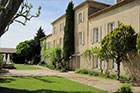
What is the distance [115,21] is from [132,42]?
11.4 feet

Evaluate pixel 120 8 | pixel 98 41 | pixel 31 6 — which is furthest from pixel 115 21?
pixel 31 6

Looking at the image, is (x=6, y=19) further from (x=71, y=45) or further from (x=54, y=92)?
(x=71, y=45)

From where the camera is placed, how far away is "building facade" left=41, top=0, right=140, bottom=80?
13272mm

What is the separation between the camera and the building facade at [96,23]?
13.3 m

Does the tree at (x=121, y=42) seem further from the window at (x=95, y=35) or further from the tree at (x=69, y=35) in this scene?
the tree at (x=69, y=35)

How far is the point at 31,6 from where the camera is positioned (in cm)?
940

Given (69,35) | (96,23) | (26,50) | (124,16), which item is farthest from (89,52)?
(26,50)

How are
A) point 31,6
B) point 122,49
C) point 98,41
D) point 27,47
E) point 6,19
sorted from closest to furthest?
point 6,19 → point 31,6 → point 122,49 → point 98,41 → point 27,47

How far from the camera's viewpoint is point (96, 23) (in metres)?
17.6

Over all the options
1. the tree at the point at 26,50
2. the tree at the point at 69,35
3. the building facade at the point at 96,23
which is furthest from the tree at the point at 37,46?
the tree at the point at 69,35

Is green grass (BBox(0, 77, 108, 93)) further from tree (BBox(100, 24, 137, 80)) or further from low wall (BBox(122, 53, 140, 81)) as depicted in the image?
low wall (BBox(122, 53, 140, 81))

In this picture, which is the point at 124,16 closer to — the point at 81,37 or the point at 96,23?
the point at 96,23

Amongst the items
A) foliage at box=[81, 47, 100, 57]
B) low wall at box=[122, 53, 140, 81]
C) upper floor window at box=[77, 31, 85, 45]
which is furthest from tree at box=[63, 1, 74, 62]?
low wall at box=[122, 53, 140, 81]

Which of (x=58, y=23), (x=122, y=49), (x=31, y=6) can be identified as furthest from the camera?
(x=58, y=23)
